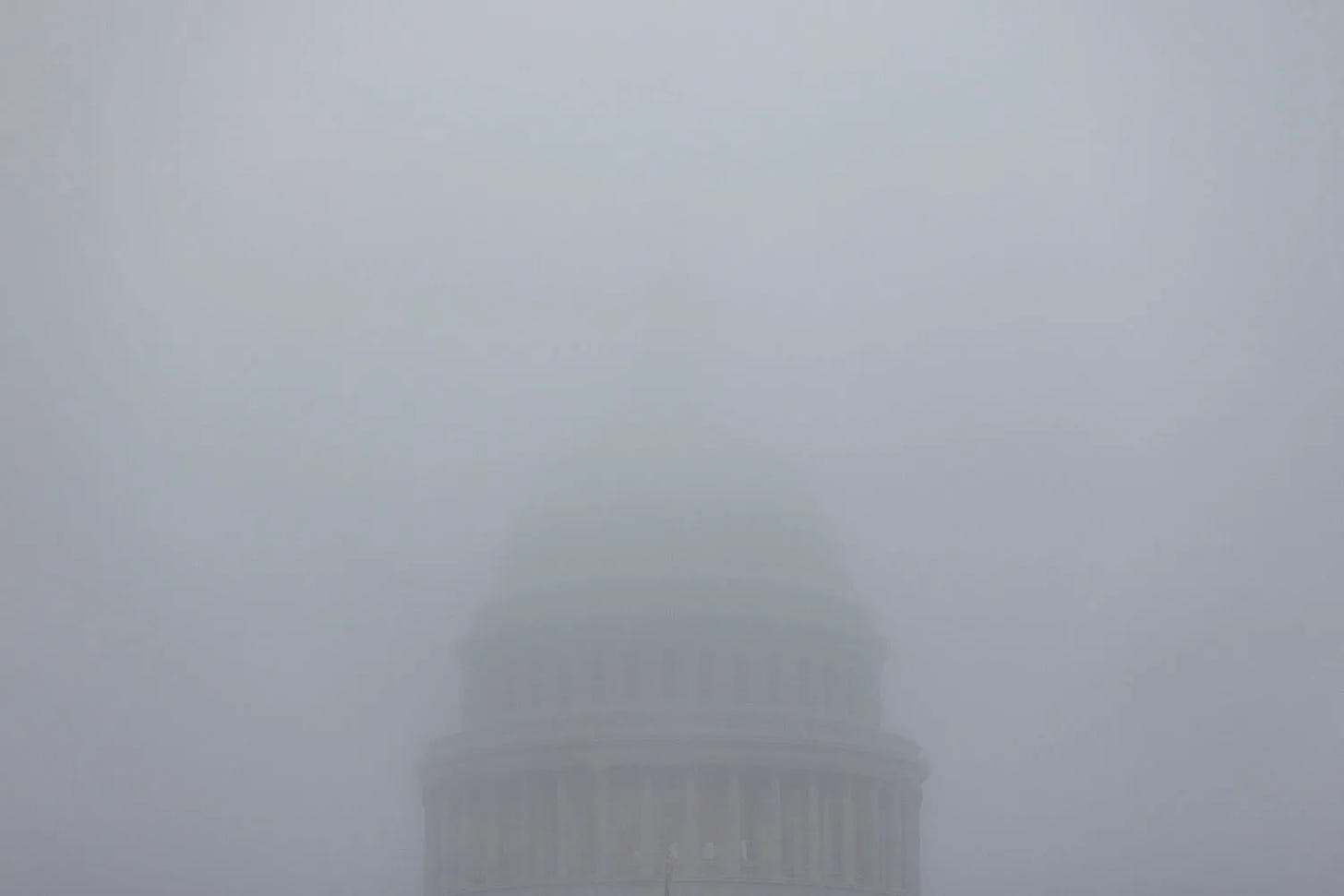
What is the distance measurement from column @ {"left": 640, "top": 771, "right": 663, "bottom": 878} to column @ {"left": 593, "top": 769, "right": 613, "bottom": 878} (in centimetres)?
114

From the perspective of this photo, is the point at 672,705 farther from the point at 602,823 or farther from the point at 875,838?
the point at 875,838

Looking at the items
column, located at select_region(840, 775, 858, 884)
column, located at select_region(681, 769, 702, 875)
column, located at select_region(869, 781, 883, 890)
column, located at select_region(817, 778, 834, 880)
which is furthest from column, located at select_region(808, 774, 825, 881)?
column, located at select_region(681, 769, 702, 875)

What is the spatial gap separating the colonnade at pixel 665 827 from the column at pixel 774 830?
0.10 ft

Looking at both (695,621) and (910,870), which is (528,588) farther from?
(910,870)

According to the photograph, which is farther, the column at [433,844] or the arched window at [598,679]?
the column at [433,844]

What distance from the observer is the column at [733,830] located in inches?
5600

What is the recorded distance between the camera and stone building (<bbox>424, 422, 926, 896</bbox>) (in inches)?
5630

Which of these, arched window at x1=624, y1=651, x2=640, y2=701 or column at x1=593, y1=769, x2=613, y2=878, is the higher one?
arched window at x1=624, y1=651, x2=640, y2=701

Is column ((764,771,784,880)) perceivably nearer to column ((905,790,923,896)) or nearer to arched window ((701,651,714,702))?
arched window ((701,651,714,702))

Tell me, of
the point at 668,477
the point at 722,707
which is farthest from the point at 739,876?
the point at 668,477

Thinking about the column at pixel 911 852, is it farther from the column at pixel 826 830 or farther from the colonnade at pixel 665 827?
the column at pixel 826 830

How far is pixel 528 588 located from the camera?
147875 mm

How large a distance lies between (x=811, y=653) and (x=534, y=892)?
13246 mm

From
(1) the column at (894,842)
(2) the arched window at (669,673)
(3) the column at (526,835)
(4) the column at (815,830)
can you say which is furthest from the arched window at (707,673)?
(1) the column at (894,842)
